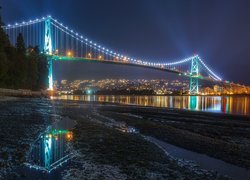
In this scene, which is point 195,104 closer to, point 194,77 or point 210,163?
point 210,163

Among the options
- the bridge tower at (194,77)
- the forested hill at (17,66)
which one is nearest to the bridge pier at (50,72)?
the forested hill at (17,66)

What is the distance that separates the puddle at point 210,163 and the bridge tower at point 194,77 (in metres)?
91.2

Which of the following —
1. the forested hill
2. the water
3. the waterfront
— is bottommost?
the water

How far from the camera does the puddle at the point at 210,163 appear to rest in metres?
6.50

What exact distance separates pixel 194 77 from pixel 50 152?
95028mm

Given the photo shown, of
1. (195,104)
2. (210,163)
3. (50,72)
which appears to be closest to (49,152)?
(210,163)

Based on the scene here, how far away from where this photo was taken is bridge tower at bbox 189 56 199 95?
103 metres

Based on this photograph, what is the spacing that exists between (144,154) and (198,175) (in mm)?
1939

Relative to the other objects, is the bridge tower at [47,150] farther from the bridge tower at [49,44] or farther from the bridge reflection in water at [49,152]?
the bridge tower at [49,44]

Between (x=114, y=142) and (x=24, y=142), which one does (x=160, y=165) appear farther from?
(x=24, y=142)

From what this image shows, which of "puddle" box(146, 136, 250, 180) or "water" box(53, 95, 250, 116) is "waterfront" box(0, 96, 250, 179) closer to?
"puddle" box(146, 136, 250, 180)

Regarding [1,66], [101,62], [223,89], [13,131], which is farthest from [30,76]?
[223,89]

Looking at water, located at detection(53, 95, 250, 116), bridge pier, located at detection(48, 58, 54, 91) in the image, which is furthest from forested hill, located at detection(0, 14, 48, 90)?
water, located at detection(53, 95, 250, 116)

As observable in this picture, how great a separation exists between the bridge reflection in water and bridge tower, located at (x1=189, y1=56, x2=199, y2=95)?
91129 millimetres
